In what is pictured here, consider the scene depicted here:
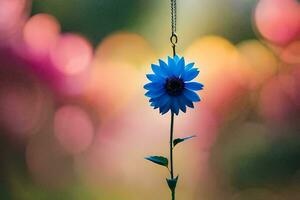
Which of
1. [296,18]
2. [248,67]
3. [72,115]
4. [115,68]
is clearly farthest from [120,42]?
[296,18]

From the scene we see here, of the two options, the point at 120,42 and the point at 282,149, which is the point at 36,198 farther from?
the point at 282,149

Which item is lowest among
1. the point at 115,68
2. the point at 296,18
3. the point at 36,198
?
the point at 36,198

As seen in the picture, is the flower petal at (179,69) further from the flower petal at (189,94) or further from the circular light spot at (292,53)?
the circular light spot at (292,53)

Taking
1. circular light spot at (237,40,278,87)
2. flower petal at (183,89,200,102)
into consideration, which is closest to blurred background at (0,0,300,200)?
circular light spot at (237,40,278,87)

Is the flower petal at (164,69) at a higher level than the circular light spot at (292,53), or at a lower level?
lower

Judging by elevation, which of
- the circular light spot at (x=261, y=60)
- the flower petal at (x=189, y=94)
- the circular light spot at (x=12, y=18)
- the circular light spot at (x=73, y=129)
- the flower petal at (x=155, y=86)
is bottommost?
the circular light spot at (x=73, y=129)

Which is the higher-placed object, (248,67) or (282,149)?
(248,67)

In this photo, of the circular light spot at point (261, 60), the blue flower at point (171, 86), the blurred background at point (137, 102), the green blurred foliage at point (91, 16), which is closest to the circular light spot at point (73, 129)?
the blurred background at point (137, 102)
